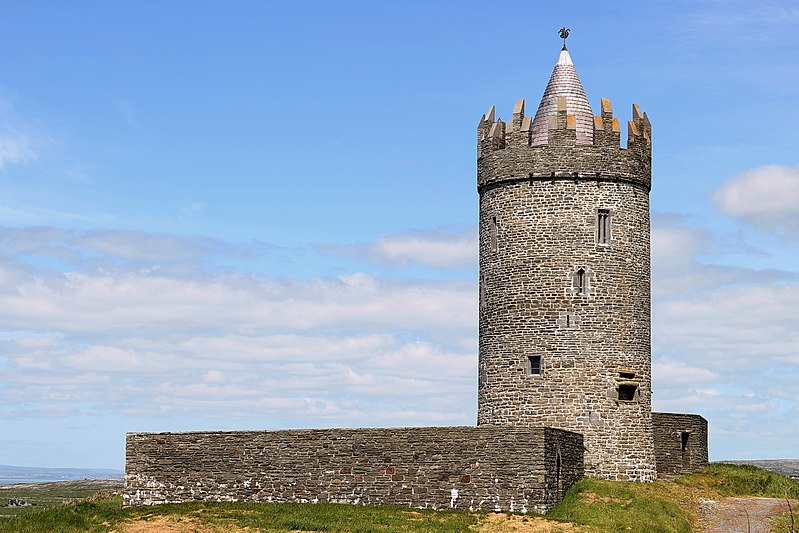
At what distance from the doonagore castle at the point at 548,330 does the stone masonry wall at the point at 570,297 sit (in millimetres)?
43

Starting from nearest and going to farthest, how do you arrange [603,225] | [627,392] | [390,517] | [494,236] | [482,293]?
[390,517] < [627,392] < [603,225] < [494,236] < [482,293]

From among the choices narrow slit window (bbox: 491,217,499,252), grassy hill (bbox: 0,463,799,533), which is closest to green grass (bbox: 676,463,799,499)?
grassy hill (bbox: 0,463,799,533)

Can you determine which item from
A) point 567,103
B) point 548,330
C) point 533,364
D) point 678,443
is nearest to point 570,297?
point 548,330

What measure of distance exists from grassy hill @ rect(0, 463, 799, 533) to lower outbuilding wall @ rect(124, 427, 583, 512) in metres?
0.64

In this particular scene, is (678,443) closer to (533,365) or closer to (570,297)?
(533,365)

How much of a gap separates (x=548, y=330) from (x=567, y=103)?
7712 mm

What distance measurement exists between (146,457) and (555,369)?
43.6 ft

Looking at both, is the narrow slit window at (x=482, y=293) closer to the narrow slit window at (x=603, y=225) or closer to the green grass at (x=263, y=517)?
the narrow slit window at (x=603, y=225)

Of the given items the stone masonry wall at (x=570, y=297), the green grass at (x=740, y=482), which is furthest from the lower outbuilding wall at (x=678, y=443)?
the stone masonry wall at (x=570, y=297)

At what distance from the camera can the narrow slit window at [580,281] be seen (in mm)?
36562

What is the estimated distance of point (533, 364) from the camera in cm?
3653

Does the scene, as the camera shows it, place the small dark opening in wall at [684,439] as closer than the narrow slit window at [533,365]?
No

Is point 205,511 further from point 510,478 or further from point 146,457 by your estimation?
point 510,478

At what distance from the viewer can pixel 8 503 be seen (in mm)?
103062
